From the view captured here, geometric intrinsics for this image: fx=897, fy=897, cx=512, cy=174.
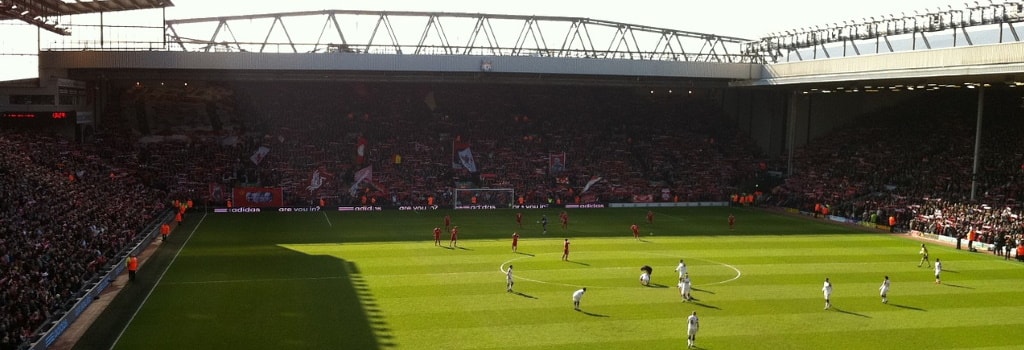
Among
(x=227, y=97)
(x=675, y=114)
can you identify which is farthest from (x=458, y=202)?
(x=675, y=114)

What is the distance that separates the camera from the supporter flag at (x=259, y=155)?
64.5 meters

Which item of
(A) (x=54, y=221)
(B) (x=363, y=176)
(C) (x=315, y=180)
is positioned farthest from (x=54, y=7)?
(B) (x=363, y=176)

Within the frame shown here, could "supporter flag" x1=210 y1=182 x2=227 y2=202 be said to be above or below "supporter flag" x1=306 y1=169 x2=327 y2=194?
below

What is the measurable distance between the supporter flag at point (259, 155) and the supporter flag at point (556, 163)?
2131 centimetres

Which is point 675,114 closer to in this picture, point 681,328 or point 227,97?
point 227,97

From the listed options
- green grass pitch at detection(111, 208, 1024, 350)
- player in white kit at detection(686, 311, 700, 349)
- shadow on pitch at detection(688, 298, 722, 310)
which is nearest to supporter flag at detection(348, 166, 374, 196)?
green grass pitch at detection(111, 208, 1024, 350)

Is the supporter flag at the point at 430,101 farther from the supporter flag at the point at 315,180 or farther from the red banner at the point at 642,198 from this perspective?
the red banner at the point at 642,198

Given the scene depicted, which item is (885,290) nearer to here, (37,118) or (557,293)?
(557,293)

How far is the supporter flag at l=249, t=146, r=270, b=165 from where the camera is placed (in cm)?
6448

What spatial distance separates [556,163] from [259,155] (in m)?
22.4

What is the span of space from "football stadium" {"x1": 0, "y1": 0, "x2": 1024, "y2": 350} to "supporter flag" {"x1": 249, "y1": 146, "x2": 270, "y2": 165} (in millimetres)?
436

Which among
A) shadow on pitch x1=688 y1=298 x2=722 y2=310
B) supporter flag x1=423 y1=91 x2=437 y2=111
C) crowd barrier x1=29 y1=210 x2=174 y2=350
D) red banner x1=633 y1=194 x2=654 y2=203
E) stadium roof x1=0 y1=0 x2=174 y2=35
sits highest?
stadium roof x1=0 y1=0 x2=174 y2=35

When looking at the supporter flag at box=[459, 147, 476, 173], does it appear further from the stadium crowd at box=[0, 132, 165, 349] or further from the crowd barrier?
the crowd barrier

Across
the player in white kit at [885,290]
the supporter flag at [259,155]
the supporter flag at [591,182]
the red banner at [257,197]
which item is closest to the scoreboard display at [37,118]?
the supporter flag at [259,155]
